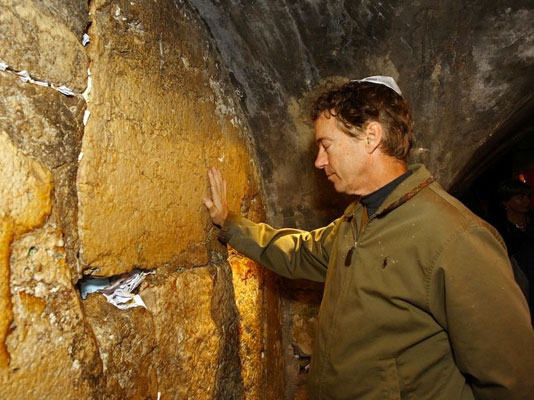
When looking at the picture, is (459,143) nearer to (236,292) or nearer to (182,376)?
(236,292)

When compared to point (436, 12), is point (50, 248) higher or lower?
lower

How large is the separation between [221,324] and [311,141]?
0.99 m

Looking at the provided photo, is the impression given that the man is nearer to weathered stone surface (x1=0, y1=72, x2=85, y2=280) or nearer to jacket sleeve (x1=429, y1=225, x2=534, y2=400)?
jacket sleeve (x1=429, y1=225, x2=534, y2=400)

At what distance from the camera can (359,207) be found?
156 cm

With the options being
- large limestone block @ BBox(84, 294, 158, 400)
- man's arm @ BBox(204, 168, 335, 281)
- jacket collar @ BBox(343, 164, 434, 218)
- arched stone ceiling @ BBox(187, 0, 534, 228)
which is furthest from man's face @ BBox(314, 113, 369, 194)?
large limestone block @ BBox(84, 294, 158, 400)

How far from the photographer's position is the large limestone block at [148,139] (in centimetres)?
113

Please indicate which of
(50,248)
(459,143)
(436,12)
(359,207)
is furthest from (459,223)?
(50,248)

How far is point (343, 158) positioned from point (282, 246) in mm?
545

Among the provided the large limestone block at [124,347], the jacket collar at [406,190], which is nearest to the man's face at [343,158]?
the jacket collar at [406,190]

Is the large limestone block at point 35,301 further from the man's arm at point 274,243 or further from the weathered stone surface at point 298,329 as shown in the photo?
the weathered stone surface at point 298,329

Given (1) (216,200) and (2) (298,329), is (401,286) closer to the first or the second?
(1) (216,200)

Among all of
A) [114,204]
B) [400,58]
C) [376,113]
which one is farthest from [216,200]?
[400,58]

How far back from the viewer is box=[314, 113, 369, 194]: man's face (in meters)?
1.45

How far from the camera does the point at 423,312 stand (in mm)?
1270
